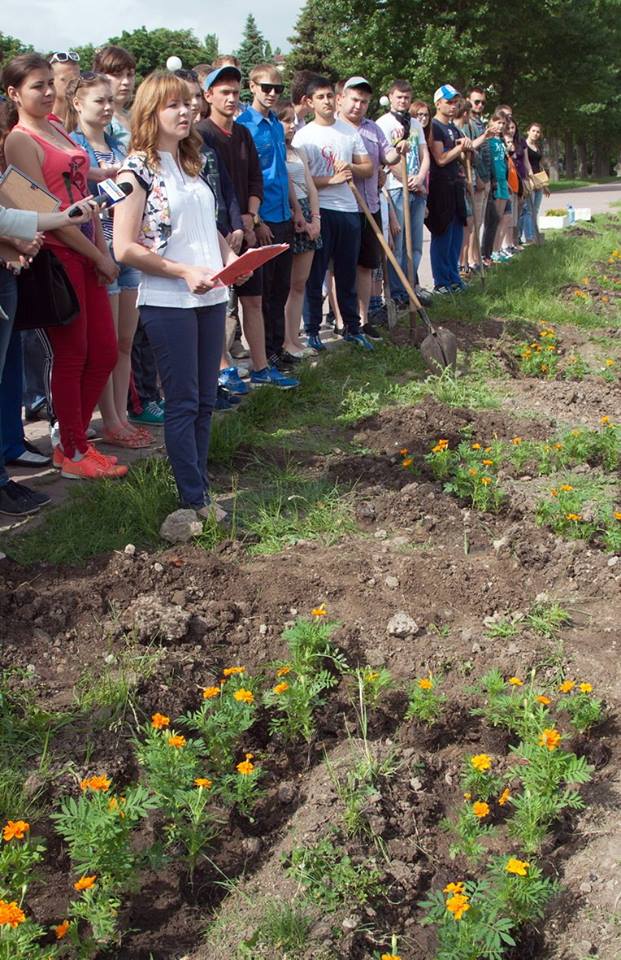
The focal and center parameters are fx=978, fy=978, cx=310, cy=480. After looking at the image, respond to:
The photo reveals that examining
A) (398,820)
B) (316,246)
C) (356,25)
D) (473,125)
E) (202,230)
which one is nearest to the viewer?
(398,820)

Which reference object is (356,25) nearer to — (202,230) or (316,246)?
(316,246)

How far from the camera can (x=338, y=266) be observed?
7.86m

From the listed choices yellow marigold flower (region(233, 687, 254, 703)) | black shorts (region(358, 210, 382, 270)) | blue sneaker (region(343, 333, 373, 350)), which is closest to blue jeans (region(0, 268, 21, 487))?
yellow marigold flower (region(233, 687, 254, 703))

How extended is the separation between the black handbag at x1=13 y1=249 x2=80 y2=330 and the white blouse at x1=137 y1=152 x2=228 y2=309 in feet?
2.13

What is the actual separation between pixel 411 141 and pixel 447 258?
5.31 ft

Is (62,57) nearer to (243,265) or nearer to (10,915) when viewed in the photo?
(243,265)

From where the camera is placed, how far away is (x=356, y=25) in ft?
109

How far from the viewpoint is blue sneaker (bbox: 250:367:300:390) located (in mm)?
6797

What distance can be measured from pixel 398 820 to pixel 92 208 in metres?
3.20

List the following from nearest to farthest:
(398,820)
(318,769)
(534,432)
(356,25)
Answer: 1. (398,820)
2. (318,769)
3. (534,432)
4. (356,25)

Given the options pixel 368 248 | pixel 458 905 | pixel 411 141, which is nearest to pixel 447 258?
pixel 411 141

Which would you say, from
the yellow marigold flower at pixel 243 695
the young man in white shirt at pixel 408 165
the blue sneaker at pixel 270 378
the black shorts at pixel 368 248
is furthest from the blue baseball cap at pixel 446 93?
the yellow marigold flower at pixel 243 695

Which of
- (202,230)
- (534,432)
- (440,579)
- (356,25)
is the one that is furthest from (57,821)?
(356,25)

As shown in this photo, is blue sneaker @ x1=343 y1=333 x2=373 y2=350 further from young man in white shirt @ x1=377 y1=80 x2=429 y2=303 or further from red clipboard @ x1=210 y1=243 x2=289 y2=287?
red clipboard @ x1=210 y1=243 x2=289 y2=287
